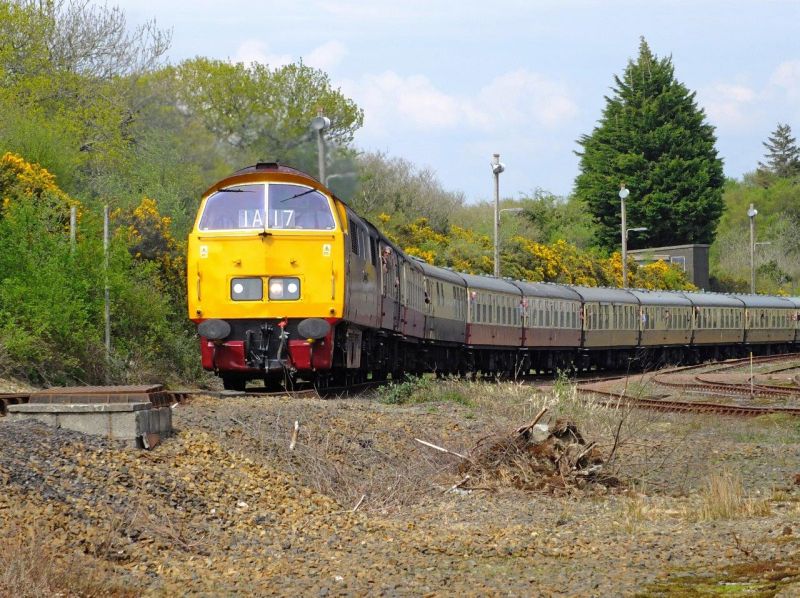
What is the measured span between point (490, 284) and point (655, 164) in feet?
134

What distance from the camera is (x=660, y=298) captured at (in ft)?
141

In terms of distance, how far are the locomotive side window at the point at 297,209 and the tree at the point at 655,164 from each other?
54.0m

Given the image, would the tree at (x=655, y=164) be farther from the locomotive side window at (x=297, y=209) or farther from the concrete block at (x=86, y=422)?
the concrete block at (x=86, y=422)

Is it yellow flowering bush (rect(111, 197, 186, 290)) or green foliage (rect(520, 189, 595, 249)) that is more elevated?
green foliage (rect(520, 189, 595, 249))

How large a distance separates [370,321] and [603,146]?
55.8 metres

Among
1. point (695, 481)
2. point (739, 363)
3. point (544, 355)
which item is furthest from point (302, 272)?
point (739, 363)

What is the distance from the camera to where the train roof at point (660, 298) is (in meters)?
41.8

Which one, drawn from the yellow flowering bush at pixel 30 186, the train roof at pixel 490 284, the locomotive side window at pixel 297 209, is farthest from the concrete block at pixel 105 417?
the train roof at pixel 490 284

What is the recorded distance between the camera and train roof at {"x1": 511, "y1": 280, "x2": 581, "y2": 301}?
1398 inches

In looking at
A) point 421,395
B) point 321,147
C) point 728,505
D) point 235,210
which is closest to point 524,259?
point 321,147

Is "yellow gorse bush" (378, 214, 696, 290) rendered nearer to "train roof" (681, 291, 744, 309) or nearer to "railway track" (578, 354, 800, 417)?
"train roof" (681, 291, 744, 309)

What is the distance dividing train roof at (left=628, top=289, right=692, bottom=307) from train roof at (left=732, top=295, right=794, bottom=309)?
630 centimetres

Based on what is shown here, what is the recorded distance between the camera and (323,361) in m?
17.2

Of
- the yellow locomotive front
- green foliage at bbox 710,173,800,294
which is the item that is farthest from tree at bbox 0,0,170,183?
green foliage at bbox 710,173,800,294
